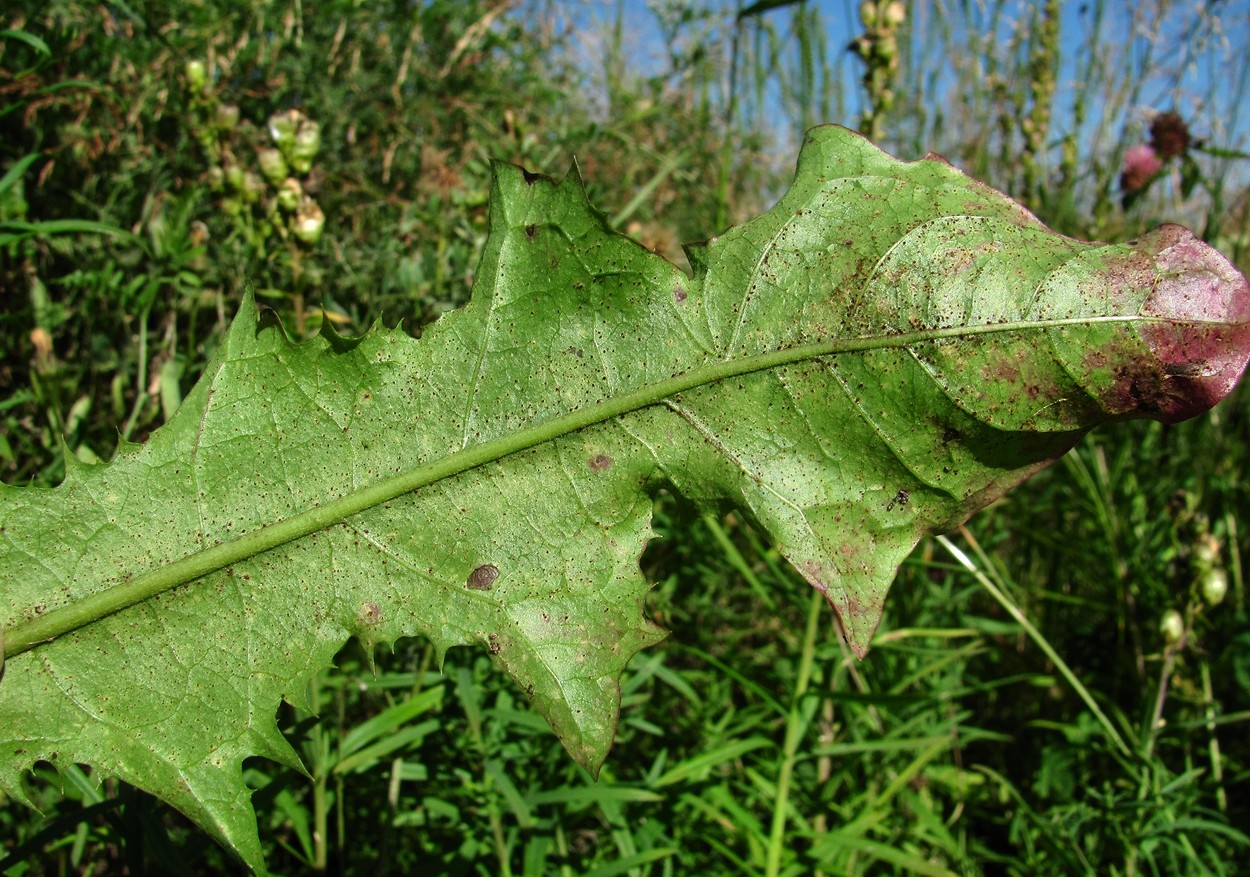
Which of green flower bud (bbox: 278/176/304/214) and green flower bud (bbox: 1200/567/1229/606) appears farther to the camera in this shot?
green flower bud (bbox: 1200/567/1229/606)

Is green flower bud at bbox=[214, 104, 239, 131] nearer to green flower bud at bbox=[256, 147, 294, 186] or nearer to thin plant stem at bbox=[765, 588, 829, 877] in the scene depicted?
green flower bud at bbox=[256, 147, 294, 186]

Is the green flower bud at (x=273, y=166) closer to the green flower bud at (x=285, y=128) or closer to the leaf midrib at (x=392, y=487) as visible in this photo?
the green flower bud at (x=285, y=128)

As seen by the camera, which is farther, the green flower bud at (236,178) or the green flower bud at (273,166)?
the green flower bud at (236,178)

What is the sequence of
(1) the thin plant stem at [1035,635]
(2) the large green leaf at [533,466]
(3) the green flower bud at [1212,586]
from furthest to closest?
(3) the green flower bud at [1212,586] → (1) the thin plant stem at [1035,635] → (2) the large green leaf at [533,466]

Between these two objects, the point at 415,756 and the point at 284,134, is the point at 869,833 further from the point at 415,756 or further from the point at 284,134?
the point at 284,134

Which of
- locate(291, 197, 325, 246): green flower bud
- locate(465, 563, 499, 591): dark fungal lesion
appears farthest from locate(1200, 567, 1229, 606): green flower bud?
locate(291, 197, 325, 246): green flower bud

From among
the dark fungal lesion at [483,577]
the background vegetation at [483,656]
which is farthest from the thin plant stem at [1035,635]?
the dark fungal lesion at [483,577]

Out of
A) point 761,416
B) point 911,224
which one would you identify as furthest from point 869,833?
point 911,224
